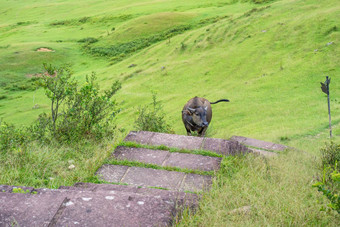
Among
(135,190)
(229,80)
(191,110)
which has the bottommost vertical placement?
Result: (229,80)

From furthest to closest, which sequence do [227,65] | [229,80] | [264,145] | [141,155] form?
[227,65] → [229,80] → [264,145] → [141,155]

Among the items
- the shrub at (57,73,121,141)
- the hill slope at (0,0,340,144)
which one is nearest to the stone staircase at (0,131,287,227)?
the shrub at (57,73,121,141)

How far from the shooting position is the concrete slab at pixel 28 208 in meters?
3.29

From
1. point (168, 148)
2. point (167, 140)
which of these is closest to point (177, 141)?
point (167, 140)

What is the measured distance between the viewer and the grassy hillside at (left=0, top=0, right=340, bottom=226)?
14.6 feet

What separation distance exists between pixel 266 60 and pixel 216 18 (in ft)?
64.6

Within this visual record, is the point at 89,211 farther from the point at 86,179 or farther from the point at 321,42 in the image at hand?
the point at 321,42

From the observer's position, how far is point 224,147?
246 inches

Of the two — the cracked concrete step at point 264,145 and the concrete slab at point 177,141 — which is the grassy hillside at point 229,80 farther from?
the concrete slab at point 177,141

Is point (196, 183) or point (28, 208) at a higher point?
point (28, 208)

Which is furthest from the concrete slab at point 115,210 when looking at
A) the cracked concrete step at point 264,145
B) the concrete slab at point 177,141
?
the cracked concrete step at point 264,145

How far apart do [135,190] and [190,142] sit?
2.32 m

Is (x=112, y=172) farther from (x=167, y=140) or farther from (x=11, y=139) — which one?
(x=11, y=139)

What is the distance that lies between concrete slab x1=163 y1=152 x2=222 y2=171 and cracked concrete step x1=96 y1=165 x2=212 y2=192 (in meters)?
0.31
